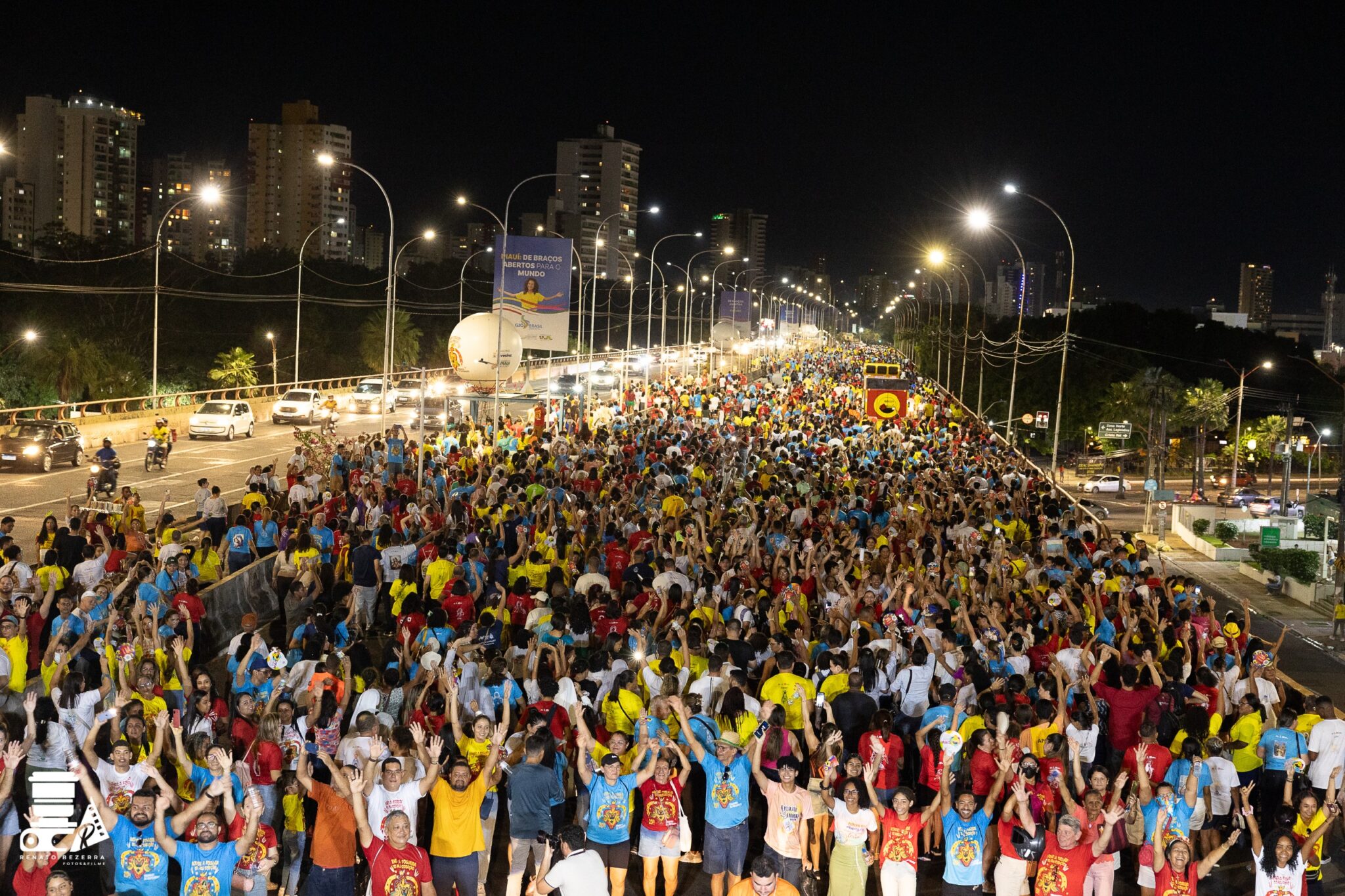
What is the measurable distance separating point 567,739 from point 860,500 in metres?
10.4

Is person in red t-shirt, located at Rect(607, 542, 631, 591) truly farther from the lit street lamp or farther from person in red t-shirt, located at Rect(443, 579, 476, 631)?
the lit street lamp

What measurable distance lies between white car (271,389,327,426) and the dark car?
1383cm

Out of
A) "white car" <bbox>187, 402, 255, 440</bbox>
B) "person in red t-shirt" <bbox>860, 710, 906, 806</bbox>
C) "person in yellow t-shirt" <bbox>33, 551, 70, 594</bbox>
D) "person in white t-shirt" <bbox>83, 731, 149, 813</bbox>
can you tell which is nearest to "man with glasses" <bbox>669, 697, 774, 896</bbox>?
"person in red t-shirt" <bbox>860, 710, 906, 806</bbox>

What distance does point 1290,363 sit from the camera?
106000 millimetres

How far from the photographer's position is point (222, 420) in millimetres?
39594

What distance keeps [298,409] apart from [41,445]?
15.9 metres

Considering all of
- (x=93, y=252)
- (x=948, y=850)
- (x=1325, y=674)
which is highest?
(x=93, y=252)

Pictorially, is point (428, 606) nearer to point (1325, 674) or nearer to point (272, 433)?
point (1325, 674)

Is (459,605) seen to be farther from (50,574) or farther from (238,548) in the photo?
(238,548)

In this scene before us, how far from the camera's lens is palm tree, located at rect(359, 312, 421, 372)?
8762 cm

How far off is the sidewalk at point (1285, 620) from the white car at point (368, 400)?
27839 mm

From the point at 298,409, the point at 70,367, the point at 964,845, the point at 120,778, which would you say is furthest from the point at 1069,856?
the point at 70,367

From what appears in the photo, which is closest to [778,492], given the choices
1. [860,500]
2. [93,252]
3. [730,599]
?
[860,500]

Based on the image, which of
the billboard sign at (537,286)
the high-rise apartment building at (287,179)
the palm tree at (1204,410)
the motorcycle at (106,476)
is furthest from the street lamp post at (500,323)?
the high-rise apartment building at (287,179)
